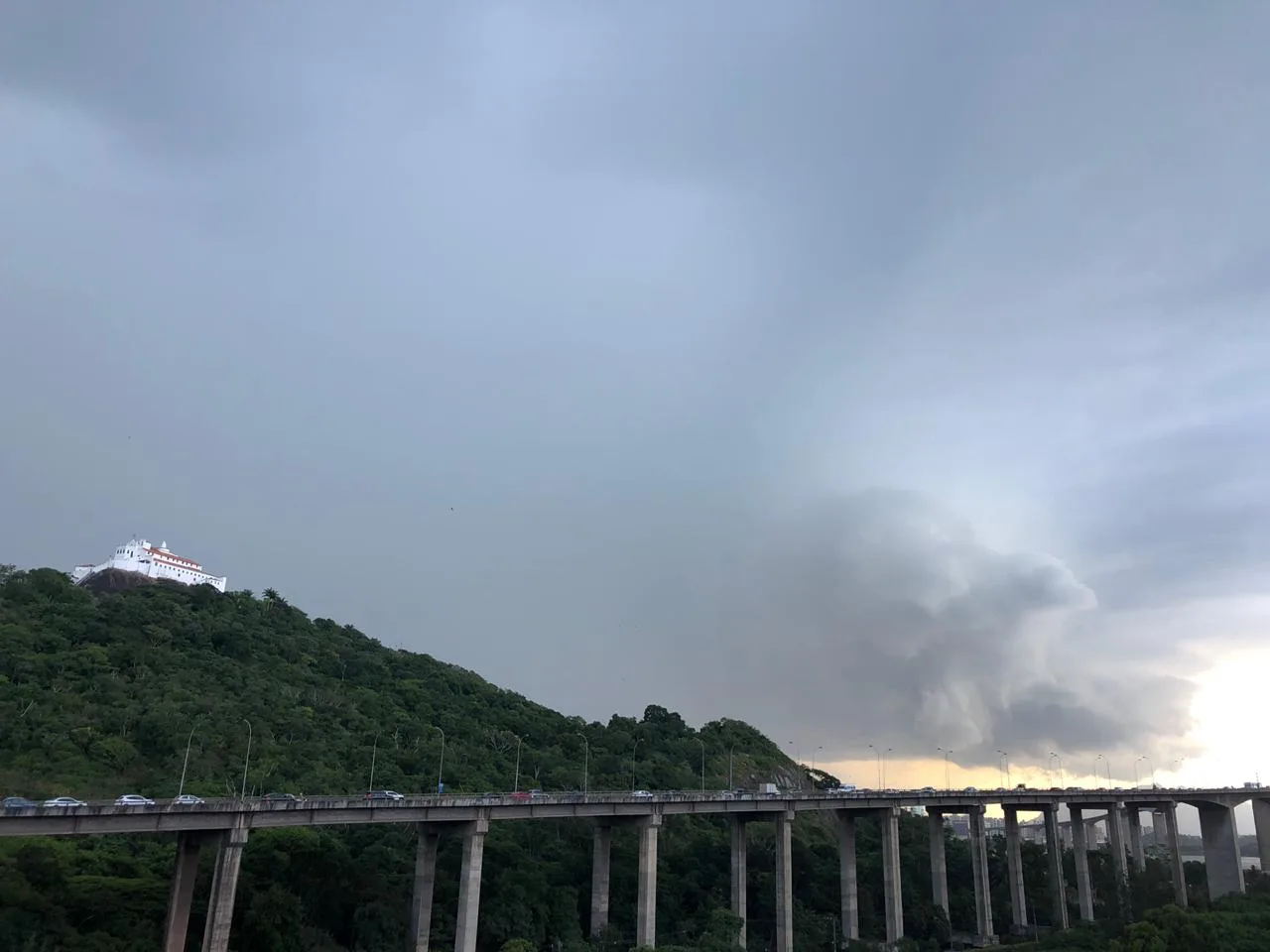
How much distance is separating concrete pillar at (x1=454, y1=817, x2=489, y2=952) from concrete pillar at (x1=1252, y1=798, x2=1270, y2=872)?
172m

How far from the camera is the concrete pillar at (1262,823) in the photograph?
607 feet

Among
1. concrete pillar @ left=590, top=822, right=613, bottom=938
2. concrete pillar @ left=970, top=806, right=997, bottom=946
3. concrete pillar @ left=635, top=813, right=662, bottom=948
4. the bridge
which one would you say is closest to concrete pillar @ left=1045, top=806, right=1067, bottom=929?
the bridge

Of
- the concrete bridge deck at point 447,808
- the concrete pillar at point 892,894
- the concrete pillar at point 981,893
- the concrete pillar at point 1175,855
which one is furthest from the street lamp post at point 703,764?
the concrete pillar at point 1175,855

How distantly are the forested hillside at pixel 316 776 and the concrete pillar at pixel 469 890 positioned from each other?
303 inches

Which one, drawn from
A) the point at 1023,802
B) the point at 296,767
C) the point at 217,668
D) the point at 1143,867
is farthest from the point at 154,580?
the point at 1143,867

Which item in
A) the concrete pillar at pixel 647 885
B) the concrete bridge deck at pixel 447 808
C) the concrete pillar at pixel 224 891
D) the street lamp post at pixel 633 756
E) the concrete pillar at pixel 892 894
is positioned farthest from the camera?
the street lamp post at pixel 633 756

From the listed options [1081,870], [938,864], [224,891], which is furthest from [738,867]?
[1081,870]

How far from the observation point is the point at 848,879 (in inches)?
4929

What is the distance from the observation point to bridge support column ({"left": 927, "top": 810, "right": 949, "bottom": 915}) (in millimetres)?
136750

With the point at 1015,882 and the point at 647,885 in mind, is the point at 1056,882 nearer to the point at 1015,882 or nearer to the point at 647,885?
the point at 1015,882

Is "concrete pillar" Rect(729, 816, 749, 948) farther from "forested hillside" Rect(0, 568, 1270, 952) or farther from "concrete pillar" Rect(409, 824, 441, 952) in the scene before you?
"concrete pillar" Rect(409, 824, 441, 952)

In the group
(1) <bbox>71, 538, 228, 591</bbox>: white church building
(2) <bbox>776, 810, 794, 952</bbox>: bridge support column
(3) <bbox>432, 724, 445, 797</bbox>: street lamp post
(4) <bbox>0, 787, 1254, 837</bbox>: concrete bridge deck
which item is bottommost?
(2) <bbox>776, 810, 794, 952</bbox>: bridge support column

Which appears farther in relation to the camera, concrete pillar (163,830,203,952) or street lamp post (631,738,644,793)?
street lamp post (631,738,644,793)

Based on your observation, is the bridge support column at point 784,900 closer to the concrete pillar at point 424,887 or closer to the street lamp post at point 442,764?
the street lamp post at point 442,764
